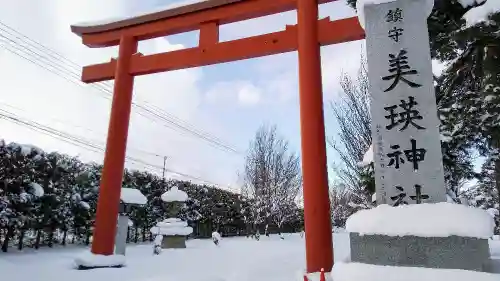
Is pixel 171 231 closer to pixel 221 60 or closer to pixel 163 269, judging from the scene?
pixel 163 269

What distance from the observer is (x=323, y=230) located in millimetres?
5770

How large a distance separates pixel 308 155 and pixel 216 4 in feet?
13.4

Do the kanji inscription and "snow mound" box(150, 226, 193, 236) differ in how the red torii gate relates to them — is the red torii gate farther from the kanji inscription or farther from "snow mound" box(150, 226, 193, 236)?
"snow mound" box(150, 226, 193, 236)

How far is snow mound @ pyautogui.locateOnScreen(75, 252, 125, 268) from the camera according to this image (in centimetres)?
691

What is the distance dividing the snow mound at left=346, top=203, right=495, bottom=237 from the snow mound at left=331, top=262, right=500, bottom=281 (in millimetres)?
314

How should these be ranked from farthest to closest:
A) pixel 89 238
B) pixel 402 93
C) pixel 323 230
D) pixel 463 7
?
pixel 89 238
pixel 323 230
pixel 463 7
pixel 402 93

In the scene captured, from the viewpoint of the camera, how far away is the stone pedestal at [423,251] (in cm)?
307

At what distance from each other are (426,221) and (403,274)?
21.1 inches

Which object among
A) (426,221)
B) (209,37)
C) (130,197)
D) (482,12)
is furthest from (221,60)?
(426,221)

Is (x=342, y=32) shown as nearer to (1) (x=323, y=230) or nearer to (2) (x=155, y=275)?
(1) (x=323, y=230)

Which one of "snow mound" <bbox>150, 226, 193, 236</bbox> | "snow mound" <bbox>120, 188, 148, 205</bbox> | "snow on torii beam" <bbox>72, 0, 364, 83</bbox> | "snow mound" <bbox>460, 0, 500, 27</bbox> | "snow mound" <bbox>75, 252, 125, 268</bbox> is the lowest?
"snow mound" <bbox>75, 252, 125, 268</bbox>

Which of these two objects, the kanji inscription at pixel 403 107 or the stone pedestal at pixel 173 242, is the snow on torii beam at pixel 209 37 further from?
the stone pedestal at pixel 173 242

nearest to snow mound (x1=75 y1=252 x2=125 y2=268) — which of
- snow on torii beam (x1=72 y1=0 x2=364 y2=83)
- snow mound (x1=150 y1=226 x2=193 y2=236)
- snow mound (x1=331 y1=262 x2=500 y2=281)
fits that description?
snow on torii beam (x1=72 y1=0 x2=364 y2=83)

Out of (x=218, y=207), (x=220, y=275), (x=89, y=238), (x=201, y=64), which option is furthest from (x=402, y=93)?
(x=218, y=207)
